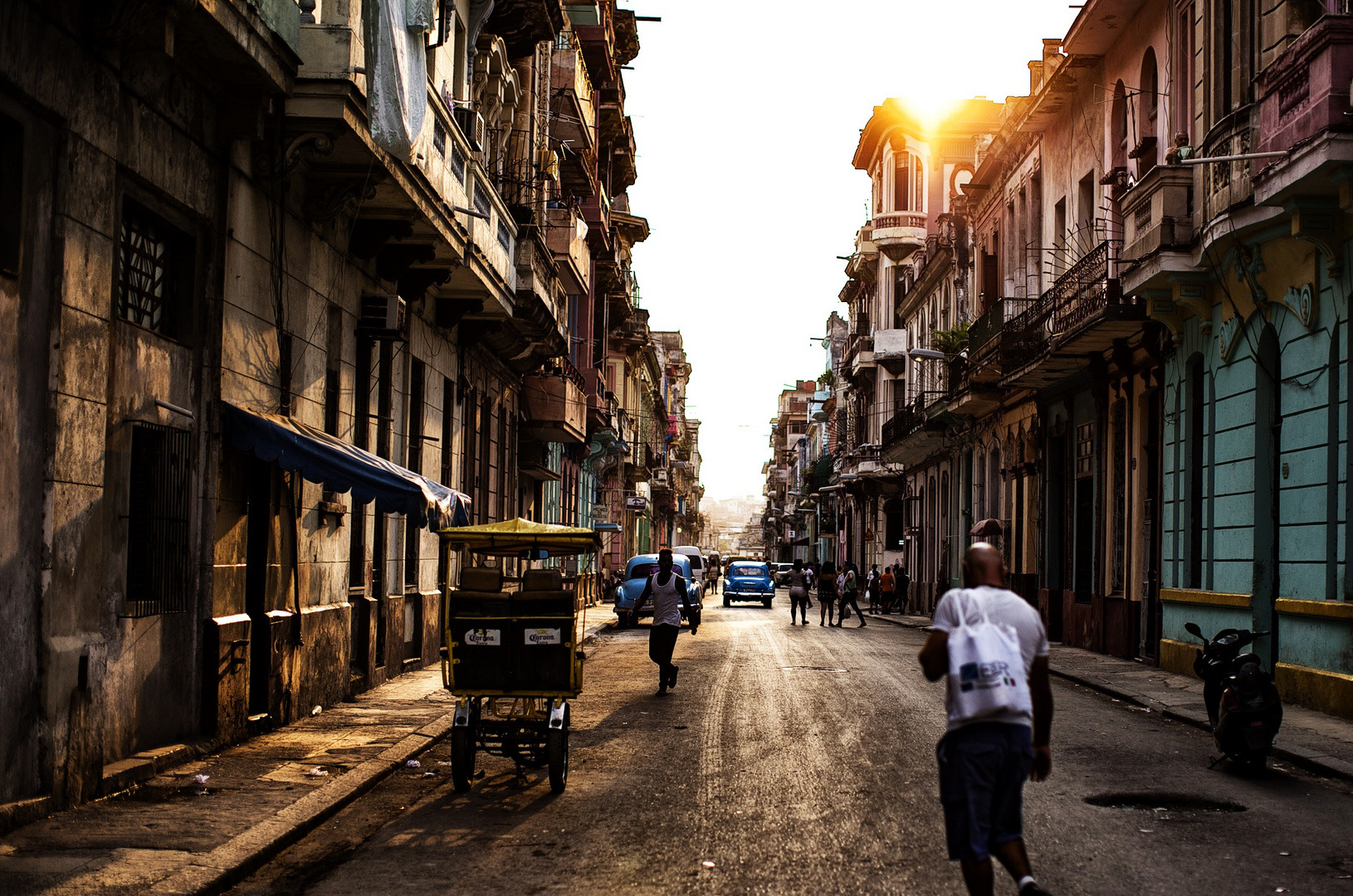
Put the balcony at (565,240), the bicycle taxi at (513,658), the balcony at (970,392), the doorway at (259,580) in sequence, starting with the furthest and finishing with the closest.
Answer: the balcony at (970,392), the balcony at (565,240), the doorway at (259,580), the bicycle taxi at (513,658)

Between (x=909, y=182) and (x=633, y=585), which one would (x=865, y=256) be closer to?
(x=909, y=182)

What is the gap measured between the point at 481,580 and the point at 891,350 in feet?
144

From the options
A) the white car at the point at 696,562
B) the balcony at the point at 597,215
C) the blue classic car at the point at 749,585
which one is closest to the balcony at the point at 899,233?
the blue classic car at the point at 749,585

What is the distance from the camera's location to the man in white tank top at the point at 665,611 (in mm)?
17109

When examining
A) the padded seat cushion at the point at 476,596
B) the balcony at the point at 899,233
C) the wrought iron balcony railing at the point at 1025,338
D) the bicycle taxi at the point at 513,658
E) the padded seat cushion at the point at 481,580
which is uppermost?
the balcony at the point at 899,233

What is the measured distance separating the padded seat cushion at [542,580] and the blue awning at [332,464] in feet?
4.10

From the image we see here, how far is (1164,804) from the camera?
9.75 metres

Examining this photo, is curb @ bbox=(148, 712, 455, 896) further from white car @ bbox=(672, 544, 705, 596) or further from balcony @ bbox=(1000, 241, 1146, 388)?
white car @ bbox=(672, 544, 705, 596)

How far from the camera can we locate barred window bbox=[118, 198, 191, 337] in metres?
10.1

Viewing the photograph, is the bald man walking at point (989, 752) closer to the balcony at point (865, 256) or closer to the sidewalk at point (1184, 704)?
the sidewalk at point (1184, 704)

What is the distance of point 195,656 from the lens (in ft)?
37.0

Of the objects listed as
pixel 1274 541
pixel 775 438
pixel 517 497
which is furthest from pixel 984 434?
pixel 775 438

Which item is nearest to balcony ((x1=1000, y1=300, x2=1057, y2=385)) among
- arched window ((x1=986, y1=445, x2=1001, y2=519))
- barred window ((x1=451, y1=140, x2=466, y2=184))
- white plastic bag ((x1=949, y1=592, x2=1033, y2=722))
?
arched window ((x1=986, y1=445, x2=1001, y2=519))

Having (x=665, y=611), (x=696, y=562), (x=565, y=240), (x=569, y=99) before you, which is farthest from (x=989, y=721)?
(x=696, y=562)
